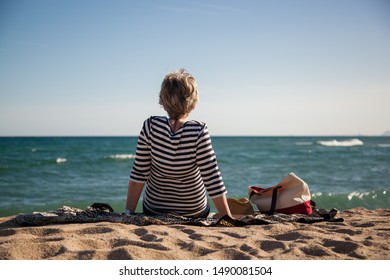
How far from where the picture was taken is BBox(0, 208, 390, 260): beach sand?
262cm

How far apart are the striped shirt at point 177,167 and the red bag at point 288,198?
775mm

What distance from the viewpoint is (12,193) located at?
9203mm

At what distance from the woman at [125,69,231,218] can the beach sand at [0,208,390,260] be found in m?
0.37

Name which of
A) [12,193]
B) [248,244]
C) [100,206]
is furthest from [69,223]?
[12,193]

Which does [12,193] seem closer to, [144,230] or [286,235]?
[144,230]

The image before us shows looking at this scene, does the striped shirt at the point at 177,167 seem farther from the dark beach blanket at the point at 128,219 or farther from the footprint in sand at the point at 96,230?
the footprint in sand at the point at 96,230

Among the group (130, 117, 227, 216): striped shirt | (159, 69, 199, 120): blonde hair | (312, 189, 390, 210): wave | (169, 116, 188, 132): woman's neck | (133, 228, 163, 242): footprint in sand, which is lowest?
(312, 189, 390, 210): wave

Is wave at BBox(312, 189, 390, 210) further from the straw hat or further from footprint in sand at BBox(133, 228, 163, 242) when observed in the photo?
footprint in sand at BBox(133, 228, 163, 242)

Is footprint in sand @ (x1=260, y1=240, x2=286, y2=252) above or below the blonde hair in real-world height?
below

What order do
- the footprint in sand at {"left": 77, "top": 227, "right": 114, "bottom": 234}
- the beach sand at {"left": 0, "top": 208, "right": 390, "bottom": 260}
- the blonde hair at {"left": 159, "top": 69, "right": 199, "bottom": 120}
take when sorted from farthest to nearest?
the blonde hair at {"left": 159, "top": 69, "right": 199, "bottom": 120}, the footprint in sand at {"left": 77, "top": 227, "right": 114, "bottom": 234}, the beach sand at {"left": 0, "top": 208, "right": 390, "bottom": 260}

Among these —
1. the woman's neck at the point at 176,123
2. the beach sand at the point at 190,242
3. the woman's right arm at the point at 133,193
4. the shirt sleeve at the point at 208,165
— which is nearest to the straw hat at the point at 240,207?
the beach sand at the point at 190,242

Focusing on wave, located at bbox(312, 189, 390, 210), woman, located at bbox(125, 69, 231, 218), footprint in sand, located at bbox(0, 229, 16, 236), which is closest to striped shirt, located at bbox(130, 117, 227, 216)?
woman, located at bbox(125, 69, 231, 218)

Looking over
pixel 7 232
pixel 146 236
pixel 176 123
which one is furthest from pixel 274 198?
pixel 7 232
